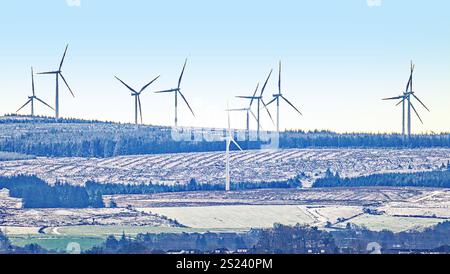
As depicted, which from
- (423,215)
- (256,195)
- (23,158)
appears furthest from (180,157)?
(423,215)

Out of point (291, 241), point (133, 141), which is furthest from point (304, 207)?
point (133, 141)

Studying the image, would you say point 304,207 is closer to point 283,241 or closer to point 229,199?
point 229,199

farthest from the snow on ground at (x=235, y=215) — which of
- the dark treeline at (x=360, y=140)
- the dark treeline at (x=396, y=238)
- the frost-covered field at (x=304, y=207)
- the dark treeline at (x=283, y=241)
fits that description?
the dark treeline at (x=360, y=140)

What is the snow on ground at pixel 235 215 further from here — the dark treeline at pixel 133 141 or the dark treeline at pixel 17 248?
the dark treeline at pixel 133 141

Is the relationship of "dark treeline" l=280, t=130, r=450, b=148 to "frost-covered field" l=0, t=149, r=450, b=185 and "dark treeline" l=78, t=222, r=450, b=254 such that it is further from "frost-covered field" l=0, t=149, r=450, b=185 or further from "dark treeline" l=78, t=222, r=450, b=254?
"dark treeline" l=78, t=222, r=450, b=254

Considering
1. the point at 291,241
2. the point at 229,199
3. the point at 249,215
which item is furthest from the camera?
the point at 229,199

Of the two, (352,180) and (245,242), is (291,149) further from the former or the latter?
(245,242)

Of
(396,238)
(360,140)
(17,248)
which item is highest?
(360,140)
